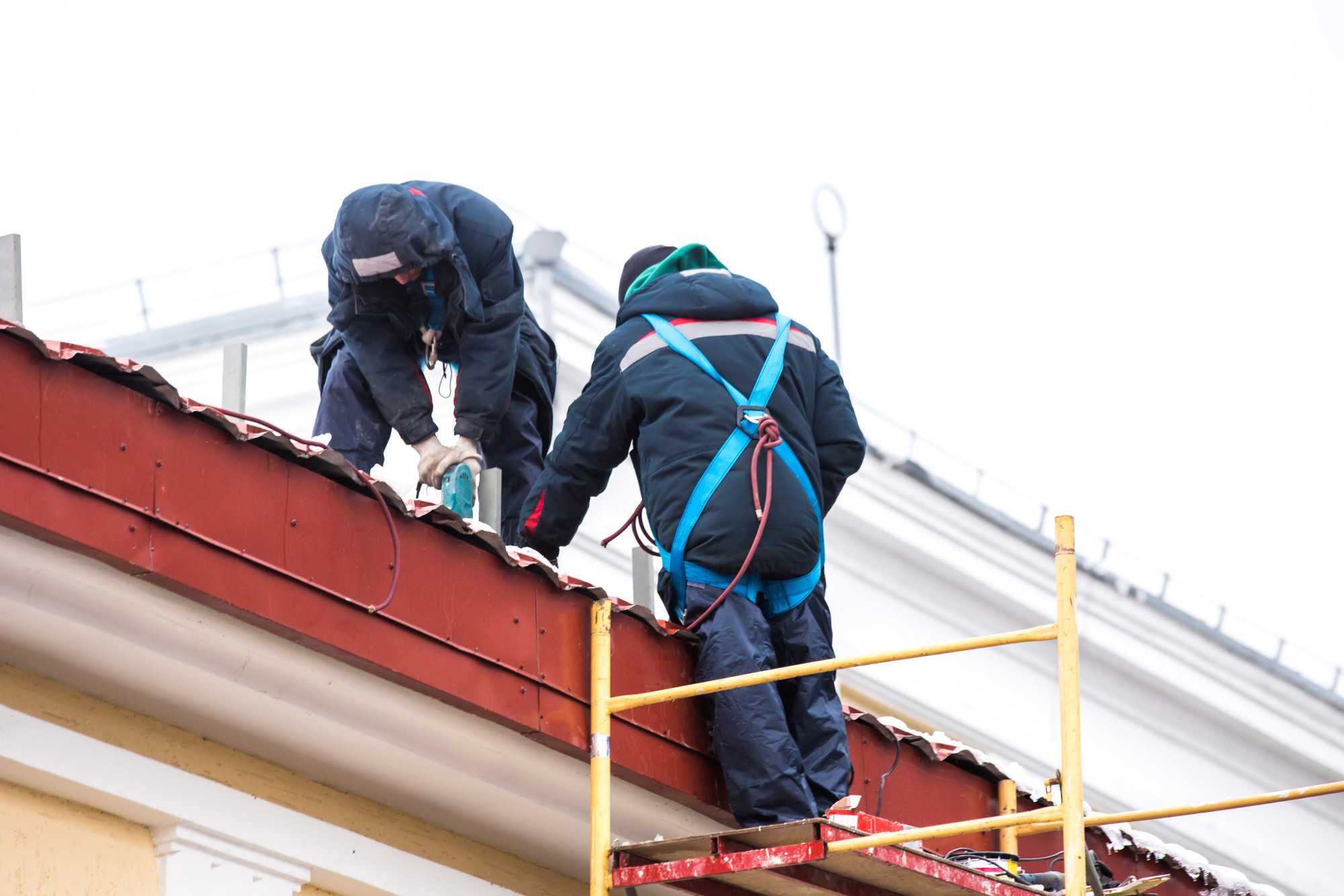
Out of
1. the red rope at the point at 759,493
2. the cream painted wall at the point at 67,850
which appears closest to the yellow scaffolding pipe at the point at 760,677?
the red rope at the point at 759,493

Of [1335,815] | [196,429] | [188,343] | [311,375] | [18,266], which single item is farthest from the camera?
[1335,815]

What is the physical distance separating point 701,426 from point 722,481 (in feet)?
0.62

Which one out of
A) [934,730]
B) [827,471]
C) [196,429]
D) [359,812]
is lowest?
[359,812]

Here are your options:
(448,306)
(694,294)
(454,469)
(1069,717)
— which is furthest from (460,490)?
(1069,717)

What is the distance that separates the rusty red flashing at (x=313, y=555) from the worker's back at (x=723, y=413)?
0.35 m

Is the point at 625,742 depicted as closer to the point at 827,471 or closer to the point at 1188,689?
the point at 827,471

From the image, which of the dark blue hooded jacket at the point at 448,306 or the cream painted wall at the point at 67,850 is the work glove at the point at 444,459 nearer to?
the dark blue hooded jacket at the point at 448,306

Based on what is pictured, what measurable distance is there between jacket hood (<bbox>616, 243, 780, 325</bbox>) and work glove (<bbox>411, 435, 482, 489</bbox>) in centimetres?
78

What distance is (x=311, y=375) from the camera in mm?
13195

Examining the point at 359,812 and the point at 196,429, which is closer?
the point at 196,429

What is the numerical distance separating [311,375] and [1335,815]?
26.3ft

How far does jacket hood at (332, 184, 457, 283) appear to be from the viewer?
24.2ft

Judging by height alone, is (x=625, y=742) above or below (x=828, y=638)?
below

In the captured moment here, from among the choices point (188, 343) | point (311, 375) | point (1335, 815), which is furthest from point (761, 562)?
point (1335, 815)
